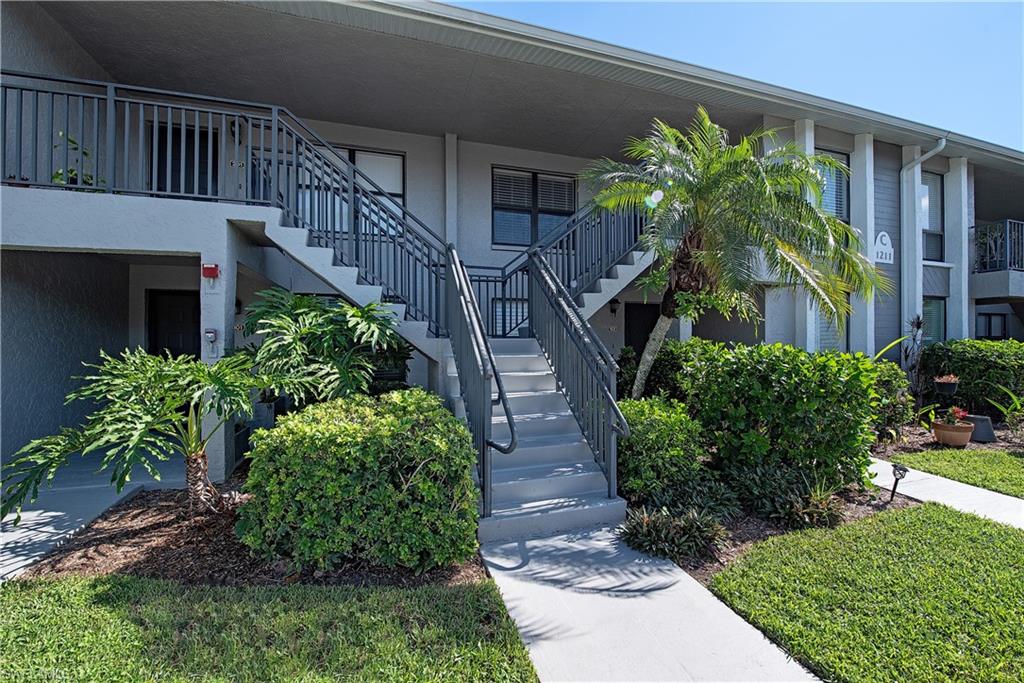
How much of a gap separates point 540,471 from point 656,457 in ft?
3.98

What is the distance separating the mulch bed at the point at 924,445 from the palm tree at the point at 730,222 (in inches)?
106

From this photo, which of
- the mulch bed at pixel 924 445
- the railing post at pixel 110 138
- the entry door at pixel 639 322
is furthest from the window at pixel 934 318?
the railing post at pixel 110 138

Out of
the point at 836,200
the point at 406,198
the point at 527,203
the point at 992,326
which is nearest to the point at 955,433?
the point at 836,200

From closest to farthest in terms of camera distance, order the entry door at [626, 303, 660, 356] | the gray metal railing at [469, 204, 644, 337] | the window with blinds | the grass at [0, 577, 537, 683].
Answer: the grass at [0, 577, 537, 683] < the gray metal railing at [469, 204, 644, 337] < the window with blinds < the entry door at [626, 303, 660, 356]

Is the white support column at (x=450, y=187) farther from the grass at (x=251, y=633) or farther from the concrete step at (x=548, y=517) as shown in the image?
the grass at (x=251, y=633)

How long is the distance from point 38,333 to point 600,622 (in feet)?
24.3

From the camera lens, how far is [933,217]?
436 inches

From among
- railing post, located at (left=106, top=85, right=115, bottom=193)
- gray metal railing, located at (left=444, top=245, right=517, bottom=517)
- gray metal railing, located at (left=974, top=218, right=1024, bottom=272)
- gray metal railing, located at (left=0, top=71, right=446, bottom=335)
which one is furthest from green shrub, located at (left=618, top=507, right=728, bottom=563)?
gray metal railing, located at (left=974, top=218, right=1024, bottom=272)

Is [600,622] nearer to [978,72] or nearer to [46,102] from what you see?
[46,102]

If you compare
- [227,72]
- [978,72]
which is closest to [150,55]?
[227,72]

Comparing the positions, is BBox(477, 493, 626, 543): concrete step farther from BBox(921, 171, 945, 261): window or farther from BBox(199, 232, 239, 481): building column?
BBox(921, 171, 945, 261): window

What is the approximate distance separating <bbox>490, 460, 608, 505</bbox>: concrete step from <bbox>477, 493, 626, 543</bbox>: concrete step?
7cm

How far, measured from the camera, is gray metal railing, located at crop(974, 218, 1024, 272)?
11584 millimetres

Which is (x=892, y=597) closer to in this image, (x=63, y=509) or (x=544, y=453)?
(x=544, y=453)
